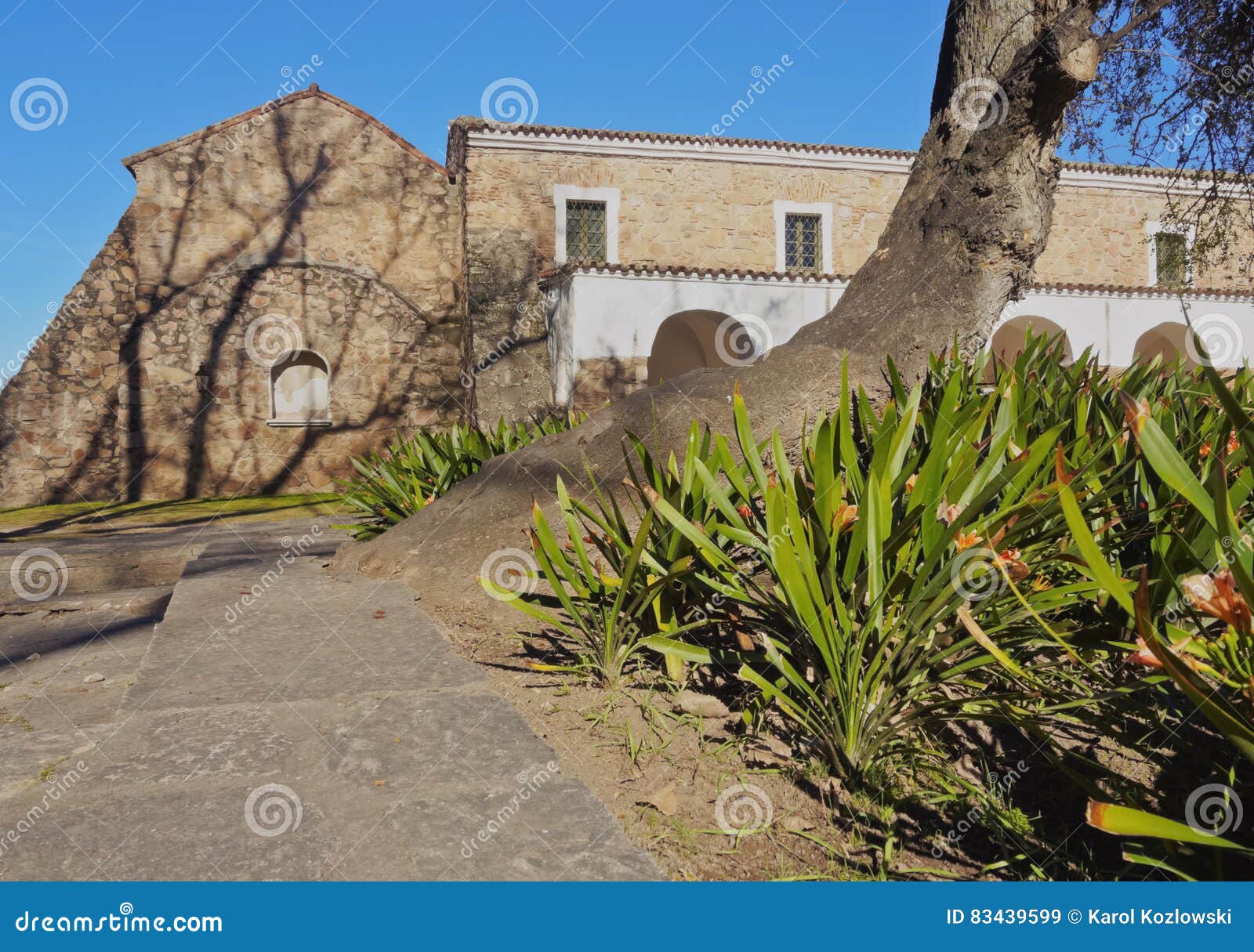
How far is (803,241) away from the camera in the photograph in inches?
674

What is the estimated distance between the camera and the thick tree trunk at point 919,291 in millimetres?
4215

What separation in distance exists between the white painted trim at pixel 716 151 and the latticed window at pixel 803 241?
98 cm

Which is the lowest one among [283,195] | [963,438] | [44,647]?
[44,647]

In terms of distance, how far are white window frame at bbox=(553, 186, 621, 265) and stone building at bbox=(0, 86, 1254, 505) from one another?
3cm

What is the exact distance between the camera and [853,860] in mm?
1734

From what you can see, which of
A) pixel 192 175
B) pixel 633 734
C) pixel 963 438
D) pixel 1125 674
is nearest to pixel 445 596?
pixel 633 734

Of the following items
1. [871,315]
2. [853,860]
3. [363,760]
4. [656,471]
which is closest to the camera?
[853,860]

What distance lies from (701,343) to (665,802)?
594 inches

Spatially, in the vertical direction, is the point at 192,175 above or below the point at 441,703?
above

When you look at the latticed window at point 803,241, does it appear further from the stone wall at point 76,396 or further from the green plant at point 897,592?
the green plant at point 897,592

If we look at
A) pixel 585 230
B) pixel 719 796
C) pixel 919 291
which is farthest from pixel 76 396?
pixel 719 796

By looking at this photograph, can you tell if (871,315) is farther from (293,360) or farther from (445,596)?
(293,360)

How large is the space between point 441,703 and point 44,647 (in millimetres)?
2929

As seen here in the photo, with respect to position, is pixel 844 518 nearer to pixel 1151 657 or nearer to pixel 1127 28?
pixel 1151 657
